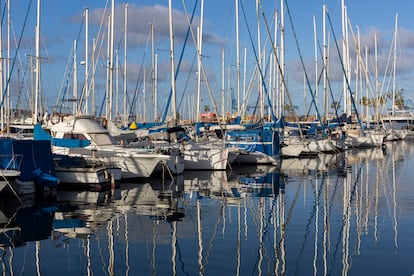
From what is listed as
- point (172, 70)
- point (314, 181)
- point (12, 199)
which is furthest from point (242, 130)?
point (12, 199)

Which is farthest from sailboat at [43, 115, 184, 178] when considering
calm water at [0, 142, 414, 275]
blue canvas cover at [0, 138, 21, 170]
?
blue canvas cover at [0, 138, 21, 170]

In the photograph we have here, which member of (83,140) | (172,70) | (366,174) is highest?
(172,70)

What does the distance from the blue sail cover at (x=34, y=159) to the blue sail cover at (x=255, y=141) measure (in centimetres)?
1718

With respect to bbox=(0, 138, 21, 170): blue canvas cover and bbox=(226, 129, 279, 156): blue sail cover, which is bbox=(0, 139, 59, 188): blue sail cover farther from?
bbox=(226, 129, 279, 156): blue sail cover

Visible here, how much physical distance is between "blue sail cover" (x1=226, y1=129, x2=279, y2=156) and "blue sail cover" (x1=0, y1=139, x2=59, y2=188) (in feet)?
56.4

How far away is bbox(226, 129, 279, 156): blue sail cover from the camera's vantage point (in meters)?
39.2

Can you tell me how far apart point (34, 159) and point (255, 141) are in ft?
62.4

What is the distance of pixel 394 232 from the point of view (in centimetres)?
1583

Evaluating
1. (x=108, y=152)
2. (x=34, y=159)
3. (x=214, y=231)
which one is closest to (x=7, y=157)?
(x=34, y=159)

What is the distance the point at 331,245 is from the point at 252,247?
1.99m

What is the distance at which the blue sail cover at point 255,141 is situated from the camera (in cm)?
3919

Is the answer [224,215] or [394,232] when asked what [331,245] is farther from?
[224,215]

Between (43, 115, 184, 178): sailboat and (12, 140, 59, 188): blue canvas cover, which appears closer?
(12, 140, 59, 188): blue canvas cover

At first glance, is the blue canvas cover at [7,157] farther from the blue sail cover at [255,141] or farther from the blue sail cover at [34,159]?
the blue sail cover at [255,141]
